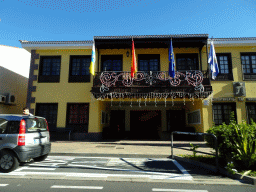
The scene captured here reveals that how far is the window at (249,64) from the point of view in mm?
12570

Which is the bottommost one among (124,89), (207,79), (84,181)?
(84,181)

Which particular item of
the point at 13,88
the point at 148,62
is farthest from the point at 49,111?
the point at 148,62

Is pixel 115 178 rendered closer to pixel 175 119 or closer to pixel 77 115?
pixel 77 115

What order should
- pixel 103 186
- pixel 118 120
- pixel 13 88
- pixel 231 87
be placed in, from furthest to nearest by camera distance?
pixel 118 120 → pixel 13 88 → pixel 231 87 → pixel 103 186

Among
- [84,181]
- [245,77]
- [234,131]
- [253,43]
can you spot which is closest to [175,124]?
[245,77]

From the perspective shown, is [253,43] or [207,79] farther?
[253,43]

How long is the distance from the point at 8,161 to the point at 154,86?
848 cm

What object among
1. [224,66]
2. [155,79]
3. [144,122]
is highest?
[224,66]

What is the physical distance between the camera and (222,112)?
12.4 m

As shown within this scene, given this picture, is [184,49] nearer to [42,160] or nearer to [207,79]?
[207,79]

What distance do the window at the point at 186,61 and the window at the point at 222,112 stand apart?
10.9 ft

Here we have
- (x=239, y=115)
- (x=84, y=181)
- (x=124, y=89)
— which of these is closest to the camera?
(x=84, y=181)

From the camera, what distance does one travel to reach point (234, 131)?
4906 mm

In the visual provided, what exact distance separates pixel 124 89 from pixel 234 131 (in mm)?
7292
